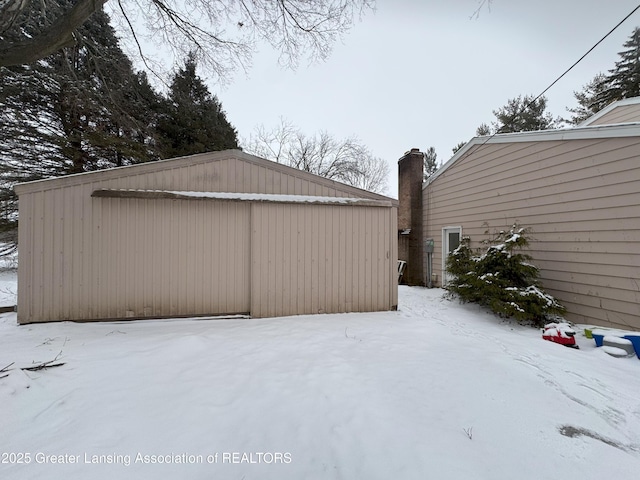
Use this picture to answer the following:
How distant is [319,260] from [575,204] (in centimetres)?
472

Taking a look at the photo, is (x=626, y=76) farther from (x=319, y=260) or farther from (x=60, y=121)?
(x=60, y=121)

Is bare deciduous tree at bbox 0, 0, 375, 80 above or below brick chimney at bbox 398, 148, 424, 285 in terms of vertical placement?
above

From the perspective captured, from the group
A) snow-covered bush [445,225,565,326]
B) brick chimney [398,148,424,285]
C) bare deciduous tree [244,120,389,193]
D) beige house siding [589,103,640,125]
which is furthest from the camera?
bare deciduous tree [244,120,389,193]

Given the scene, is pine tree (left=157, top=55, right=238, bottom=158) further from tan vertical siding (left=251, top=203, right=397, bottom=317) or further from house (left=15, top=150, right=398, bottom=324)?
tan vertical siding (left=251, top=203, right=397, bottom=317)

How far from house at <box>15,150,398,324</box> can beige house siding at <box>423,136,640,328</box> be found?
2980 millimetres

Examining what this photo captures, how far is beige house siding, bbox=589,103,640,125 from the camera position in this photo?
21.6 feet

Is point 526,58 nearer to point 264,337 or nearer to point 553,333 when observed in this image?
point 553,333

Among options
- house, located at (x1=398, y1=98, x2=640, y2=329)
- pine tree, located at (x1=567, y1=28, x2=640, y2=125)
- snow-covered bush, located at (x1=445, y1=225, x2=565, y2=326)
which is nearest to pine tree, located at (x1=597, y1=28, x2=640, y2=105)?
pine tree, located at (x1=567, y1=28, x2=640, y2=125)

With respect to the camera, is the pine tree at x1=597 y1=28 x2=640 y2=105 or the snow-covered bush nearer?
the snow-covered bush

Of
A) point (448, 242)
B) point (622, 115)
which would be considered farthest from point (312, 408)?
point (622, 115)

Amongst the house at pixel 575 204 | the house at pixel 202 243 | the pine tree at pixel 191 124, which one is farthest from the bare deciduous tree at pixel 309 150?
the house at pixel 202 243

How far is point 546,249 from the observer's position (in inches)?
211

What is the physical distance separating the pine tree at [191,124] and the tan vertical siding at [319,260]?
946 cm

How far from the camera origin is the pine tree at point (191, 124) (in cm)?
1226
